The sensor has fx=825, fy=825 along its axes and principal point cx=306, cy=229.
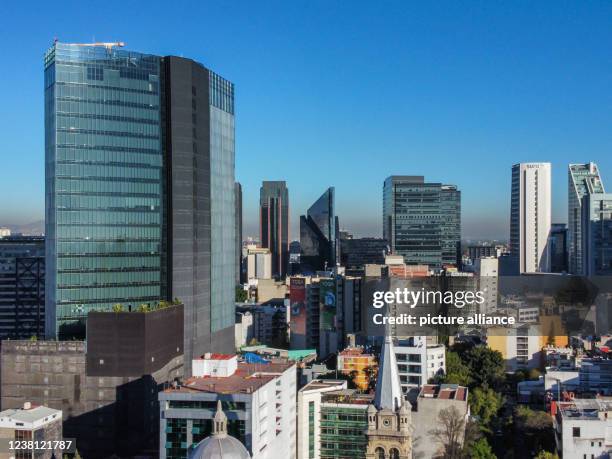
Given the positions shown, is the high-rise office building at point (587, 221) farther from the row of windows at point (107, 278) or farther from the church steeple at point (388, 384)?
the church steeple at point (388, 384)

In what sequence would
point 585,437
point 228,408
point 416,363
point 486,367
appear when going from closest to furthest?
A: 1. point 228,408
2. point 585,437
3. point 416,363
4. point 486,367

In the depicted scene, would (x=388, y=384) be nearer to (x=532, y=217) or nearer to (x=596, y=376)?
(x=596, y=376)

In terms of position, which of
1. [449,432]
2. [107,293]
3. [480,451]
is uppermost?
[107,293]

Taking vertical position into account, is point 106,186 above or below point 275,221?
below

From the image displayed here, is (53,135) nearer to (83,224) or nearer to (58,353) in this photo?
(83,224)

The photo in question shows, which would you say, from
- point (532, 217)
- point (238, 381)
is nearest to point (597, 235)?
point (532, 217)
